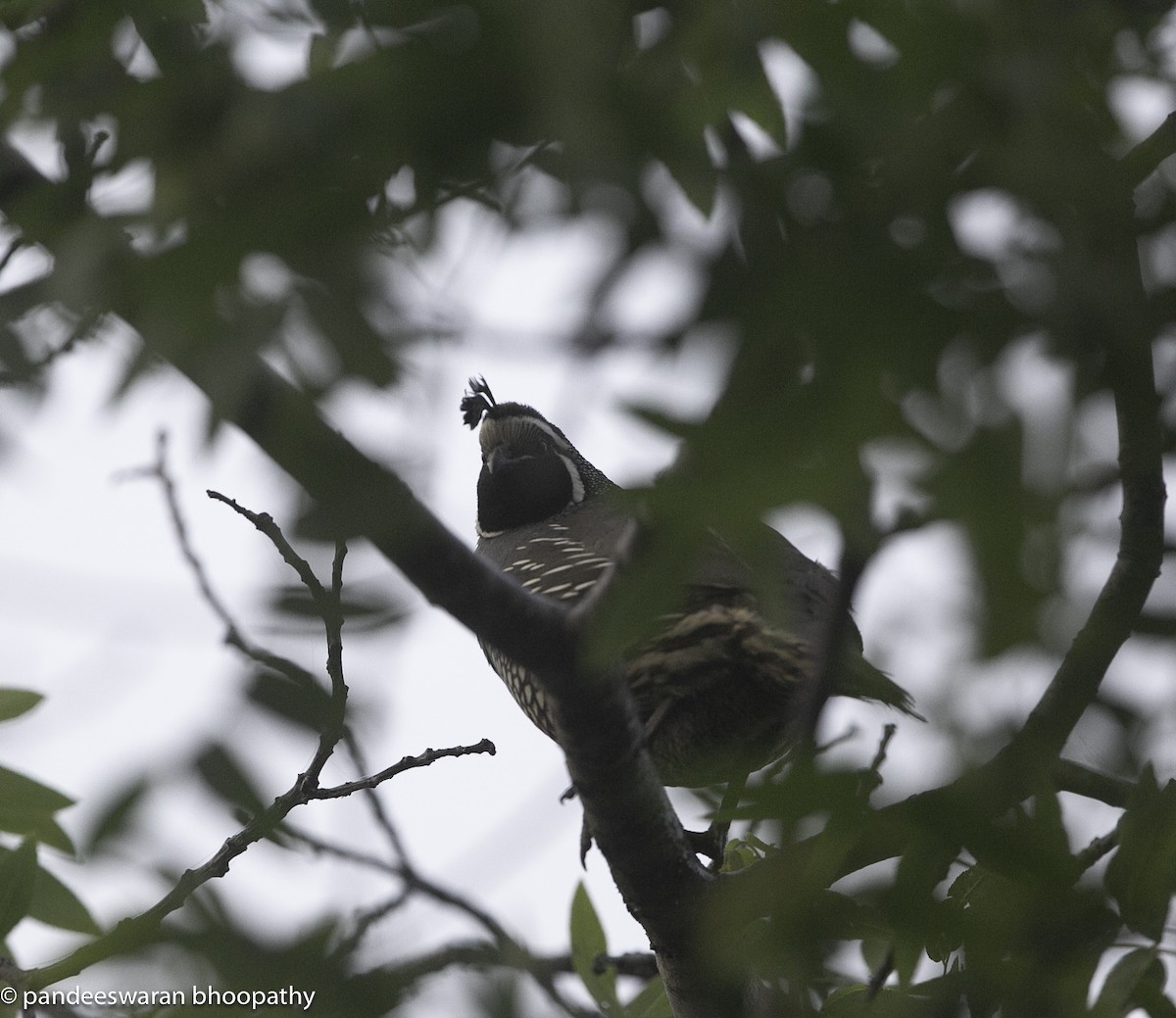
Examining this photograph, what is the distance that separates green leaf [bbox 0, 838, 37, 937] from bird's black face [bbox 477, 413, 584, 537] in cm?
221

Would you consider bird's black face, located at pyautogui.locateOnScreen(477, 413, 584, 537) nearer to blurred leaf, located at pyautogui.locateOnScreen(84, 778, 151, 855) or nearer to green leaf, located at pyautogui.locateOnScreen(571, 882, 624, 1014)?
green leaf, located at pyautogui.locateOnScreen(571, 882, 624, 1014)

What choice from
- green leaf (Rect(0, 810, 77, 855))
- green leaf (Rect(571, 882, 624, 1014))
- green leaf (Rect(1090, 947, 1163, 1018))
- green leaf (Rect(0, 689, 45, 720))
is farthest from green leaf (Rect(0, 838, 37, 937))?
green leaf (Rect(1090, 947, 1163, 1018))

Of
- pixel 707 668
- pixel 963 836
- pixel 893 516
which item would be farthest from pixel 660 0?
pixel 707 668

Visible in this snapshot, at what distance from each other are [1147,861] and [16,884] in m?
1.83

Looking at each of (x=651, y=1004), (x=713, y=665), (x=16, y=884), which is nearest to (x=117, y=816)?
(x=16, y=884)

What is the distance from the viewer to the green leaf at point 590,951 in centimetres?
302

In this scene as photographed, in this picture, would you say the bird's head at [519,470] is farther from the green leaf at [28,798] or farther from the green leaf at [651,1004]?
the green leaf at [28,798]

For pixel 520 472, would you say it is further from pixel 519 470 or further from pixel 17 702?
pixel 17 702

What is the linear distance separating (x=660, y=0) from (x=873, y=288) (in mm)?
371

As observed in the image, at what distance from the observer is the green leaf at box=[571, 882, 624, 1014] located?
3020 millimetres

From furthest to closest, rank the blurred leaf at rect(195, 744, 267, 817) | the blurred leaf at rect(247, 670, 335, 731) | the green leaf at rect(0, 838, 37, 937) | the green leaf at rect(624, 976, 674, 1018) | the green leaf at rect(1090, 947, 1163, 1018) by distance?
the green leaf at rect(624, 976, 674, 1018) → the green leaf at rect(0, 838, 37, 937) → the blurred leaf at rect(247, 670, 335, 731) → the blurred leaf at rect(195, 744, 267, 817) → the green leaf at rect(1090, 947, 1163, 1018)

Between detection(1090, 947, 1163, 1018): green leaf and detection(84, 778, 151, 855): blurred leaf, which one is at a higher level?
detection(84, 778, 151, 855): blurred leaf

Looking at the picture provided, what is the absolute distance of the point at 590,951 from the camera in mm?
3086

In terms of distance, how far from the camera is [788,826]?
144cm
